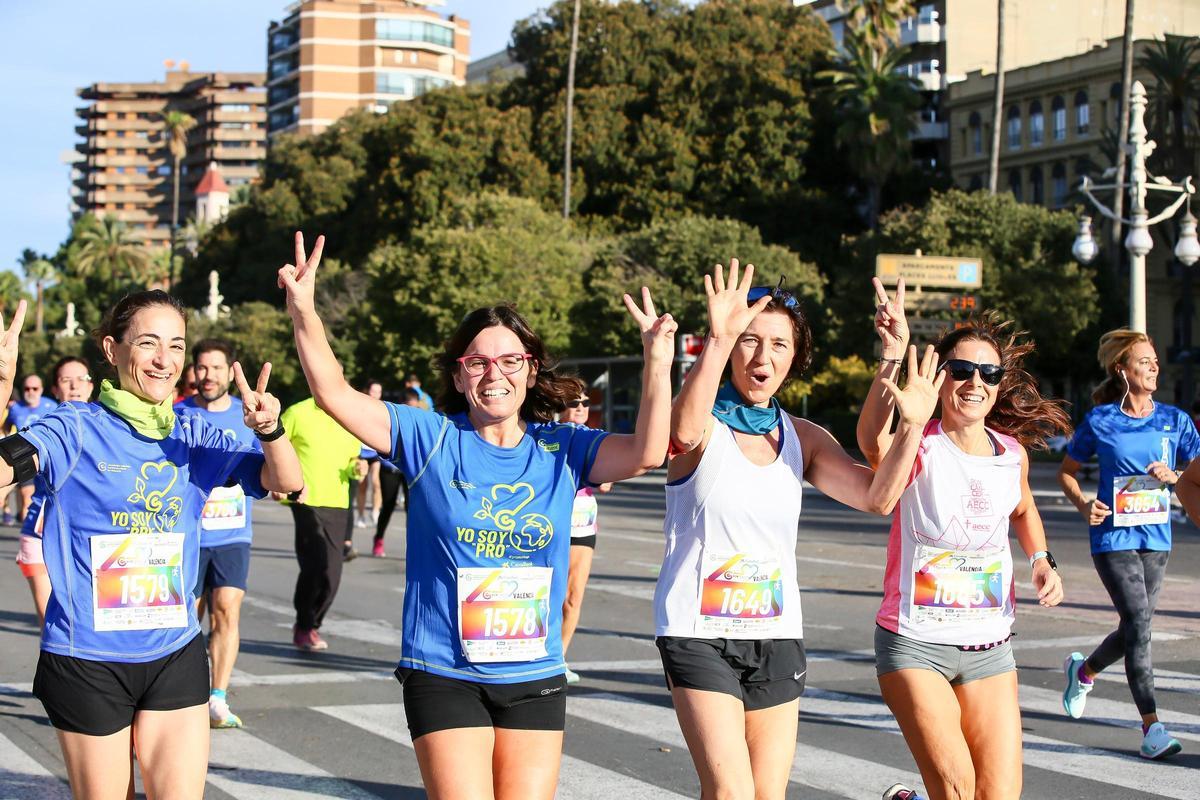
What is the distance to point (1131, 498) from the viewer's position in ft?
25.0

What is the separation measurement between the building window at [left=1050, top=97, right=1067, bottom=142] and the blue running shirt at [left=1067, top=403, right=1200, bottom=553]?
57.5 meters

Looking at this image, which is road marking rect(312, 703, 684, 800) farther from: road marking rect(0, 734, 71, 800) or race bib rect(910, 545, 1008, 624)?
race bib rect(910, 545, 1008, 624)

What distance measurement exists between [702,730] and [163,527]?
5.38 ft

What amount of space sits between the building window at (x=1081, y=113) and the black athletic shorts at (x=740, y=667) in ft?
198

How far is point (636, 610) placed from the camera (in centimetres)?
1258

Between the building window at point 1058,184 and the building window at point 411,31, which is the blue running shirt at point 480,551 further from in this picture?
the building window at point 411,31

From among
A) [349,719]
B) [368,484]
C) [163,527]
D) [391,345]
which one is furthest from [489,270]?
[163,527]

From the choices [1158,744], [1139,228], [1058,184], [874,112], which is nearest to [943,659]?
[1158,744]

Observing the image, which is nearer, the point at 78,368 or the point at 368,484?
the point at 78,368

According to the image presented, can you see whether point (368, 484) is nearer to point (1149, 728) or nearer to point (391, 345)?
point (1149, 728)

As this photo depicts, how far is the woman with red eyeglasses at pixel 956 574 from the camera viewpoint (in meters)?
4.79

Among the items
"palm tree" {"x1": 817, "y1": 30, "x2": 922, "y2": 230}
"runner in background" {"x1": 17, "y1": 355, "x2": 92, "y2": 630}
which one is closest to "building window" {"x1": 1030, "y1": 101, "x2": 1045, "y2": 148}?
"palm tree" {"x1": 817, "y1": 30, "x2": 922, "y2": 230}

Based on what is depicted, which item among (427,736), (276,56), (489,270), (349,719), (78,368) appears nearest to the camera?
(427,736)

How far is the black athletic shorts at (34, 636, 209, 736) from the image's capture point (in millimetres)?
4254
